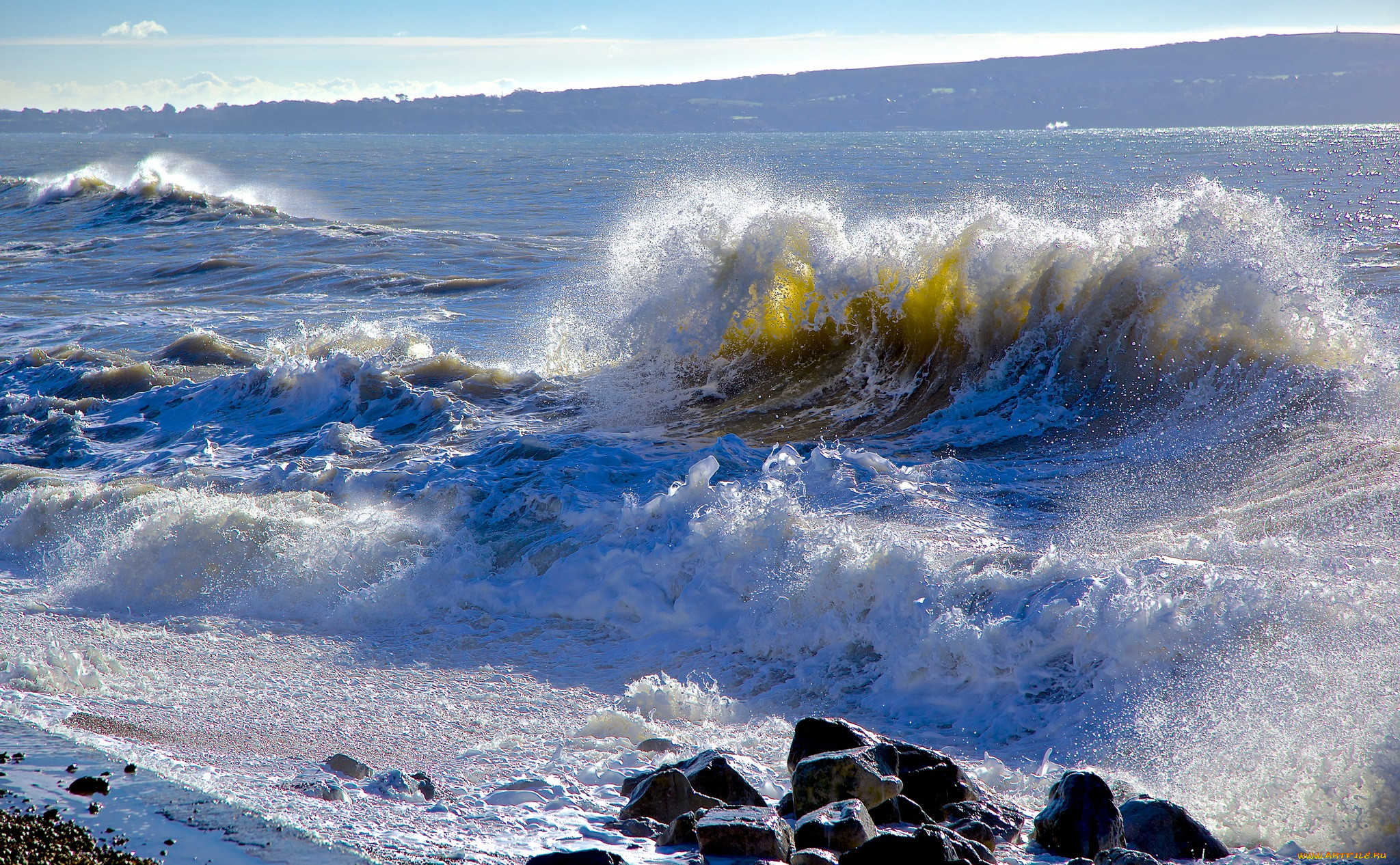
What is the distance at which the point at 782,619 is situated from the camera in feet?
18.4

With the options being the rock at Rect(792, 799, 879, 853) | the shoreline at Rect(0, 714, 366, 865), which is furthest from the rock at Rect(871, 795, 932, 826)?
the shoreline at Rect(0, 714, 366, 865)

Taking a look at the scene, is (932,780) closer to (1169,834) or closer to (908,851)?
(908,851)

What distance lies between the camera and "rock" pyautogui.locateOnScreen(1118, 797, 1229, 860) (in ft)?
11.2

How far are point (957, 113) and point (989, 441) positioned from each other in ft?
652

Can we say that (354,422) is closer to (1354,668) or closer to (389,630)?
(389,630)

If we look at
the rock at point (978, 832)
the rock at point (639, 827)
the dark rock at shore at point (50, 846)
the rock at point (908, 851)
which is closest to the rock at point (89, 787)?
the dark rock at shore at point (50, 846)

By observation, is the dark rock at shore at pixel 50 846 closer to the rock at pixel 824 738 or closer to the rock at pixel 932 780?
the rock at pixel 824 738

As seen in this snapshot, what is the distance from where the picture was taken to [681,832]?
3.43 meters

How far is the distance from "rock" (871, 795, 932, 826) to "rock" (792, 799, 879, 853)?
0.20m

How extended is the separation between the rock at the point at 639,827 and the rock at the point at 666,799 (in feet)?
0.08

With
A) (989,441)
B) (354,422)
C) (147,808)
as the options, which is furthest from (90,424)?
(989,441)

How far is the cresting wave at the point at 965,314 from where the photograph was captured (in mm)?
8664

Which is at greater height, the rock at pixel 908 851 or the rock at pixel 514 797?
the rock at pixel 908 851

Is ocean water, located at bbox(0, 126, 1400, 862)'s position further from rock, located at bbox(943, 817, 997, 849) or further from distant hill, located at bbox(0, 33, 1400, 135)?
distant hill, located at bbox(0, 33, 1400, 135)
